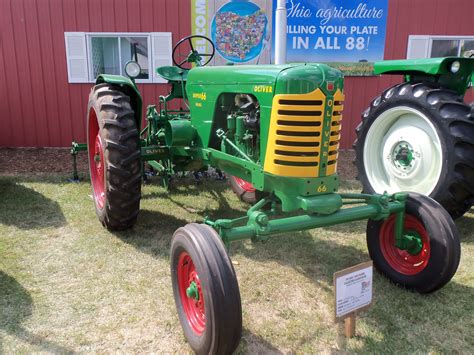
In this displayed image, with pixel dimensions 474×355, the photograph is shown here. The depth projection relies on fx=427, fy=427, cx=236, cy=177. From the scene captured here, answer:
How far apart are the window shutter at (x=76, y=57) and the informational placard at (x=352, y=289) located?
6.15m

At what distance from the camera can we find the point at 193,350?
229cm

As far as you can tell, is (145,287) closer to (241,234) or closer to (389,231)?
(241,234)

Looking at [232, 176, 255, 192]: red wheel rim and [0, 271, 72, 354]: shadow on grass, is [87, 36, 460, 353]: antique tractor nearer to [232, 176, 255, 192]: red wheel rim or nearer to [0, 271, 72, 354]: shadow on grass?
[0, 271, 72, 354]: shadow on grass

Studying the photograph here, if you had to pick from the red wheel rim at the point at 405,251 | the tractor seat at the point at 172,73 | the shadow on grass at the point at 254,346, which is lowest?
the shadow on grass at the point at 254,346

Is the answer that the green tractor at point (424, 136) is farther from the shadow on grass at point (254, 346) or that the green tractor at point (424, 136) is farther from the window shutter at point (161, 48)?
the window shutter at point (161, 48)

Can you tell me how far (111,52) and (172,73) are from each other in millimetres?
3213

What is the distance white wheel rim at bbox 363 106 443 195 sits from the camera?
383cm

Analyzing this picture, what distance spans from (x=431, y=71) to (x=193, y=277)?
286cm

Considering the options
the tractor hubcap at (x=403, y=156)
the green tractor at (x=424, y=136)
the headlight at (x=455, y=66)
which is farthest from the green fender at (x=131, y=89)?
the headlight at (x=455, y=66)

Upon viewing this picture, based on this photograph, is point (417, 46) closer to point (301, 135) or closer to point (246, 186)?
point (246, 186)

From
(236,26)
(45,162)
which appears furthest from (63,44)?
(236,26)

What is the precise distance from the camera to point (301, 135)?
261 centimetres

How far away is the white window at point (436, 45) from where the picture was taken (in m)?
7.19

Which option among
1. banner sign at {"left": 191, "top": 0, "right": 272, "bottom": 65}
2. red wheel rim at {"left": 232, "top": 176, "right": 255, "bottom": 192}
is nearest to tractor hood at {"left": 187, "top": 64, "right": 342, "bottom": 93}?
red wheel rim at {"left": 232, "top": 176, "right": 255, "bottom": 192}
